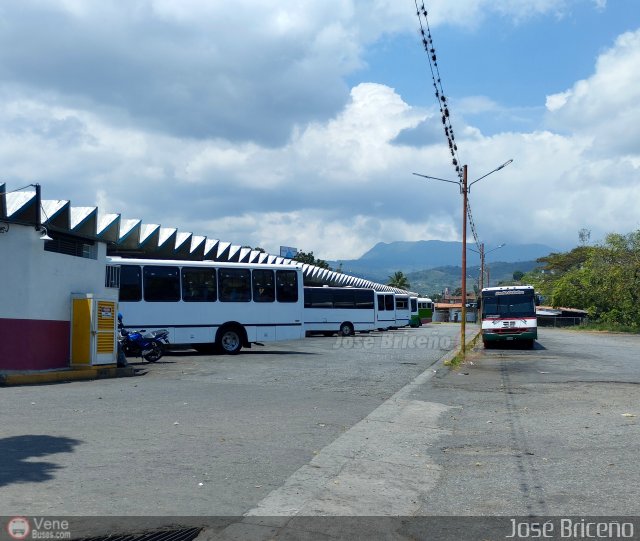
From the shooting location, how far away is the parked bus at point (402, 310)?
57438mm

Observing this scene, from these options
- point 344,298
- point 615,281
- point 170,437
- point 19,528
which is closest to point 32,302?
point 170,437

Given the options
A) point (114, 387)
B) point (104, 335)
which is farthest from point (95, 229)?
point (114, 387)

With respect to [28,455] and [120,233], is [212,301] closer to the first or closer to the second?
[120,233]

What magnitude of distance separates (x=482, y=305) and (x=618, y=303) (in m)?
38.6

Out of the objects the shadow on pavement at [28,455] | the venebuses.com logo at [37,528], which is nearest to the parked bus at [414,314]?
the shadow on pavement at [28,455]

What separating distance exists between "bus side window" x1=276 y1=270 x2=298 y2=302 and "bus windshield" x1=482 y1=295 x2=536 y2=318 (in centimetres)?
999

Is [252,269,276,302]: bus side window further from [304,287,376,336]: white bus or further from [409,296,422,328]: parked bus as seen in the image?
[409,296,422,328]: parked bus

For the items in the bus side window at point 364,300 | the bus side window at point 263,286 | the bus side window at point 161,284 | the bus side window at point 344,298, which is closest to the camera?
the bus side window at point 161,284

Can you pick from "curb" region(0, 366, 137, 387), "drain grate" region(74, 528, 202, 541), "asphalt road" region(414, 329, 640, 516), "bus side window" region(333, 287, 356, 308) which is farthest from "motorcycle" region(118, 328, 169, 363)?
"bus side window" region(333, 287, 356, 308)

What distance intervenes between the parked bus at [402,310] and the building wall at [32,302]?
41.7 m

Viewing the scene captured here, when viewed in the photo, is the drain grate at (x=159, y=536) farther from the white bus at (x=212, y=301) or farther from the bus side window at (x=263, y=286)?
the bus side window at (x=263, y=286)

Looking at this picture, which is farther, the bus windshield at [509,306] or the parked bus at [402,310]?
the parked bus at [402,310]

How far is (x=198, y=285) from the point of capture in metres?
24.3

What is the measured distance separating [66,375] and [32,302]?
1726 millimetres
